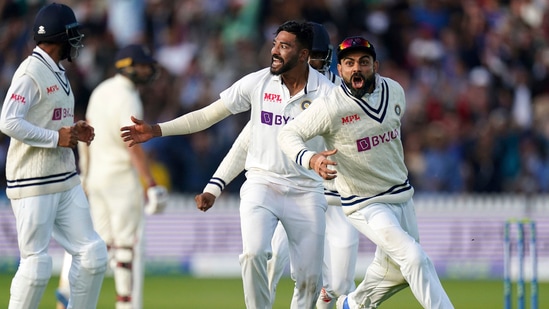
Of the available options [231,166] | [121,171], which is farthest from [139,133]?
[121,171]

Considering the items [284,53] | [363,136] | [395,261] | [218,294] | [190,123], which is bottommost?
[218,294]

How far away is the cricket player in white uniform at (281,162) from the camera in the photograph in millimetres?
8891

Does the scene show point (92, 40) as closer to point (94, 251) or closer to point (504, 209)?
point (504, 209)

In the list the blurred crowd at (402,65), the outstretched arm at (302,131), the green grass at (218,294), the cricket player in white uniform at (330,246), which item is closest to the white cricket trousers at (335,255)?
the cricket player in white uniform at (330,246)

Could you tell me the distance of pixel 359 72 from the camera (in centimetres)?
854

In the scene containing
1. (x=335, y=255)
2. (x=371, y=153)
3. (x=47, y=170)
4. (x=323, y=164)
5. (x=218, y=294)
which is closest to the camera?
(x=323, y=164)

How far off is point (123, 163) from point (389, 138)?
3788 mm

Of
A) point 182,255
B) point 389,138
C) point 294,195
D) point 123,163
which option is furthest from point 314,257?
point 182,255

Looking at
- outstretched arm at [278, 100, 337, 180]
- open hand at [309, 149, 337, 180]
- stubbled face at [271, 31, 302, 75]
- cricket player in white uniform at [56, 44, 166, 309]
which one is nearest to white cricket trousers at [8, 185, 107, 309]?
outstretched arm at [278, 100, 337, 180]

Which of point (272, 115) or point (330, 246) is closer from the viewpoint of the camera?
point (272, 115)

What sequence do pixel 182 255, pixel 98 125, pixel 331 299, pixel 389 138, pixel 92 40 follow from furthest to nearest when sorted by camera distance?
1. pixel 92 40
2. pixel 182 255
3. pixel 98 125
4. pixel 331 299
5. pixel 389 138

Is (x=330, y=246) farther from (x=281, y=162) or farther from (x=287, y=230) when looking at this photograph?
(x=281, y=162)

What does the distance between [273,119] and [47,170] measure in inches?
64.3

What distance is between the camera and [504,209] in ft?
55.3
